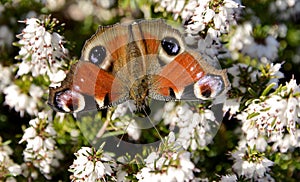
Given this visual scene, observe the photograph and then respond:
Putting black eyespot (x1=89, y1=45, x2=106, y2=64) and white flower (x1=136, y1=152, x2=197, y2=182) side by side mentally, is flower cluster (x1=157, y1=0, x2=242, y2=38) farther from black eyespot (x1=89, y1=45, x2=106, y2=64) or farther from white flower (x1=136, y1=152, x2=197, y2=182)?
white flower (x1=136, y1=152, x2=197, y2=182)

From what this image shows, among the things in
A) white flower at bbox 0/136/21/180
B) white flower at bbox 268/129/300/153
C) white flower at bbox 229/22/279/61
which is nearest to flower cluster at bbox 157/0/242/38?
white flower at bbox 229/22/279/61

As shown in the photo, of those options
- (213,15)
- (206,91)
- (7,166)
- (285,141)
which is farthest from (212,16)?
(7,166)

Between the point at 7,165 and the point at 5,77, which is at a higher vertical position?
the point at 5,77

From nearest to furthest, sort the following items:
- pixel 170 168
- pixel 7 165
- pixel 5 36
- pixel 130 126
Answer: pixel 170 168 < pixel 7 165 < pixel 130 126 < pixel 5 36

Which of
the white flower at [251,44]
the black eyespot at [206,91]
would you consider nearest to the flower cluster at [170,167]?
the black eyespot at [206,91]

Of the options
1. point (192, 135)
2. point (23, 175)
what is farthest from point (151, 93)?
point (23, 175)

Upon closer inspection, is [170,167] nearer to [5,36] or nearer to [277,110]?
[277,110]

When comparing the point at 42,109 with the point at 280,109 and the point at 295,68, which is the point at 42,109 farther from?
the point at 295,68
